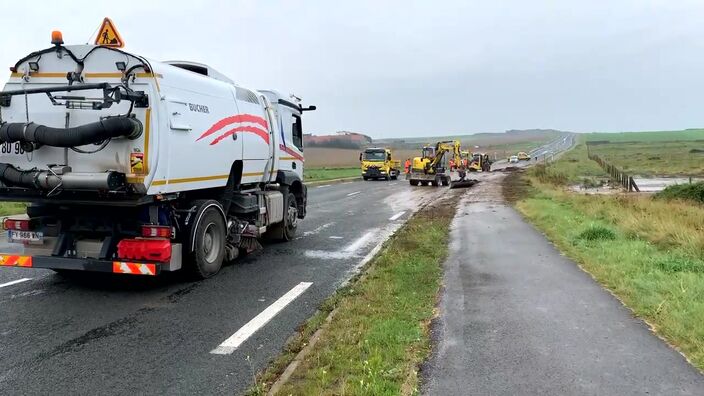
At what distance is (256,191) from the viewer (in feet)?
33.4

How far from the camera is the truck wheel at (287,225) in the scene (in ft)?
38.0

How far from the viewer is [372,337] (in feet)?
17.1

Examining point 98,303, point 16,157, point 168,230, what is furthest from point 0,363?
point 16,157

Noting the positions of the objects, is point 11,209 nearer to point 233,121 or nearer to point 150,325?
point 233,121

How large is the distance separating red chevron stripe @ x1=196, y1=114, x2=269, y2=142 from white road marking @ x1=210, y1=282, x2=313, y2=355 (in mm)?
2475

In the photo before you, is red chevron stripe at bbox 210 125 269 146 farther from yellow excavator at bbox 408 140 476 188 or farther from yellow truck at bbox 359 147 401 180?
yellow truck at bbox 359 147 401 180

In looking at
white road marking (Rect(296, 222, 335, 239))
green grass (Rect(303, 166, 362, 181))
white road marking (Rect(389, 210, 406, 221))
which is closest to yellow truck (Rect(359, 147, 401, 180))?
green grass (Rect(303, 166, 362, 181))

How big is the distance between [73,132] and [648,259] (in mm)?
8305

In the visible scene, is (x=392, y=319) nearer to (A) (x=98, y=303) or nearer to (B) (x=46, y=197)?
(A) (x=98, y=303)

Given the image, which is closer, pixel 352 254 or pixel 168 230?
pixel 168 230

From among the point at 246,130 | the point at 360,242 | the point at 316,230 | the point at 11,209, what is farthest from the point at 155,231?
the point at 11,209

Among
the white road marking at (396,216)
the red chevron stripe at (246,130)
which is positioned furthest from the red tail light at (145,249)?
the white road marking at (396,216)

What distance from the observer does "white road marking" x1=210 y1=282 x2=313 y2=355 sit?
5.27m

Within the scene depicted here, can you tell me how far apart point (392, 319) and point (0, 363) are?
3.59m
